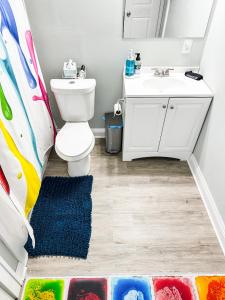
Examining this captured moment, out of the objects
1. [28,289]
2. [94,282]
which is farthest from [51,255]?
[94,282]

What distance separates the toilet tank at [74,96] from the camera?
5.94 ft

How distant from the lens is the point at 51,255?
1.52m

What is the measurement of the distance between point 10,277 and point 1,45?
4.47 feet

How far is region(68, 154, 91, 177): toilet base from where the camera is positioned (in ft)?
6.36

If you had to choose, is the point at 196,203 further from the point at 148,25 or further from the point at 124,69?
the point at 148,25

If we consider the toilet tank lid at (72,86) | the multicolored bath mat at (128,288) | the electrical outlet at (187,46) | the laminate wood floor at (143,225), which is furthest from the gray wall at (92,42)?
the multicolored bath mat at (128,288)

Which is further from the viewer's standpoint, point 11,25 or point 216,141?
point 216,141

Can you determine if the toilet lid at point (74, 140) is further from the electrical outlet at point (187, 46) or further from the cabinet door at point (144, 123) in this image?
the electrical outlet at point (187, 46)

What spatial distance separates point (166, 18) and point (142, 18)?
0.67ft

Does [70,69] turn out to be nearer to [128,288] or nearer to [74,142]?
[74,142]

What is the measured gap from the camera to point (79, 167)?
196cm

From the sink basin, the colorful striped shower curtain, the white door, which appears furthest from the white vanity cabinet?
the colorful striped shower curtain

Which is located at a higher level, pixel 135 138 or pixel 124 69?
pixel 124 69

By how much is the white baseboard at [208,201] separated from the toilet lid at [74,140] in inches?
41.0
